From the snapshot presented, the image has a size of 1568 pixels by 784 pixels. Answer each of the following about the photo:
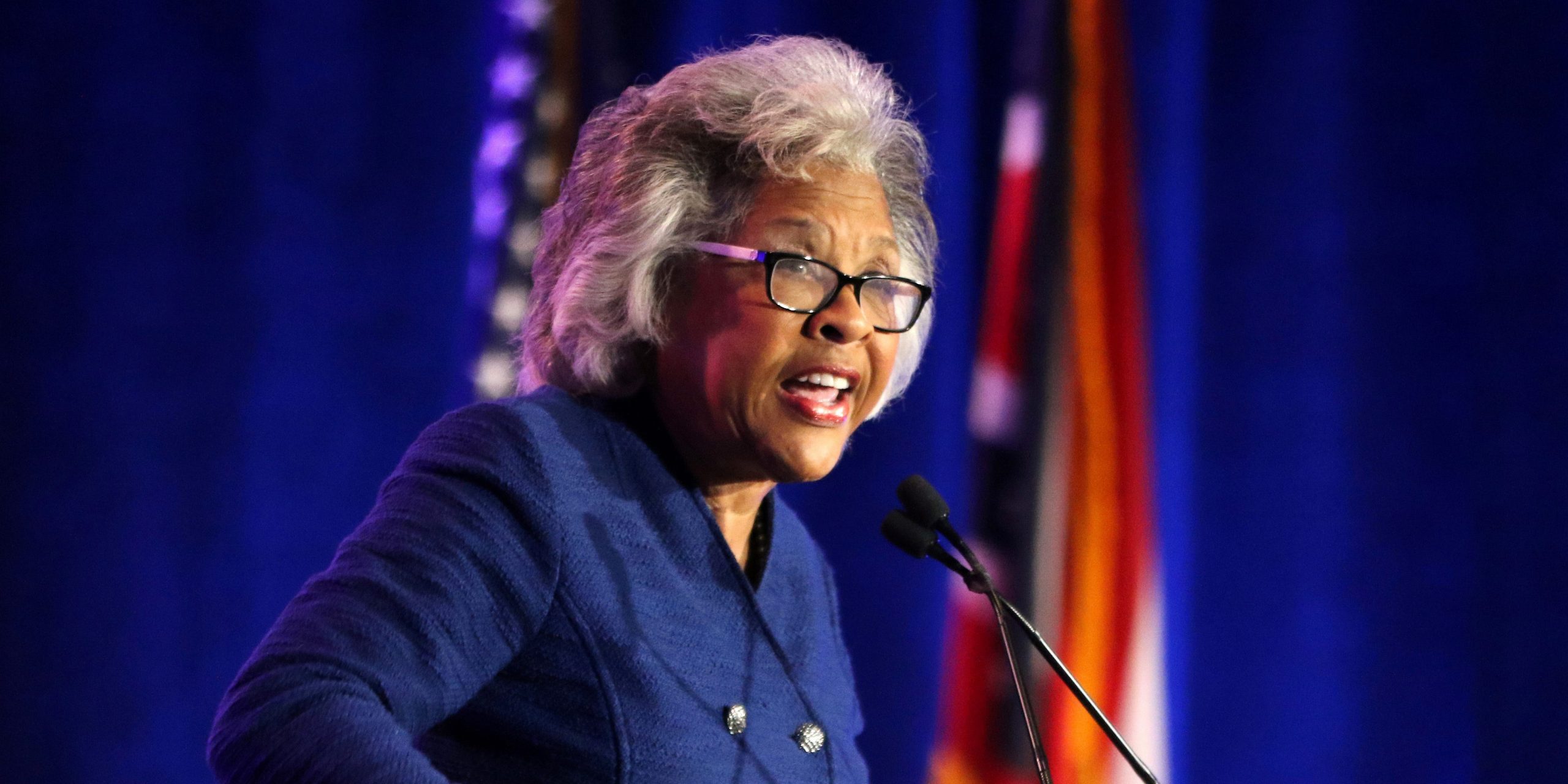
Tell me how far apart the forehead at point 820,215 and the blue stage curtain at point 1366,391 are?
1.23 m

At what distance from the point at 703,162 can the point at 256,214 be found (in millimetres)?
912

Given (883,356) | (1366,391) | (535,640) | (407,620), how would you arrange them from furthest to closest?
(1366,391) < (883,356) < (535,640) < (407,620)

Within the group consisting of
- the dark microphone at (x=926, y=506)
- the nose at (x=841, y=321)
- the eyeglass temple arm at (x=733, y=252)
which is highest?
the eyeglass temple arm at (x=733, y=252)

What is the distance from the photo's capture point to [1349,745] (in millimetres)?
2508

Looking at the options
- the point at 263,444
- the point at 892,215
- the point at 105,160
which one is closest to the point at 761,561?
the point at 892,215

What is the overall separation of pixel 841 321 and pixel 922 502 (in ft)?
0.71

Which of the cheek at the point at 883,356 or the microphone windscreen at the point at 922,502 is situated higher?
the cheek at the point at 883,356

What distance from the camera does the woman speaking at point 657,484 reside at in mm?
1085

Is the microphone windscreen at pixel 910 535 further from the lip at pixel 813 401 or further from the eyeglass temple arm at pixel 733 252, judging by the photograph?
the eyeglass temple arm at pixel 733 252

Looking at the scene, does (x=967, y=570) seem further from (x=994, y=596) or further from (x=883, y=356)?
(x=883, y=356)

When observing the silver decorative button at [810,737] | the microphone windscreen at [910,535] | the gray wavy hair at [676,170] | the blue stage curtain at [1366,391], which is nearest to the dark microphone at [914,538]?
the microphone windscreen at [910,535]

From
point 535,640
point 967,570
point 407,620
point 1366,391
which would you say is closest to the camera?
point 407,620

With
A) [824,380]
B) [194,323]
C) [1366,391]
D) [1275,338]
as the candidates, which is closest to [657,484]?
[824,380]

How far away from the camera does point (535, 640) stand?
4.01ft
